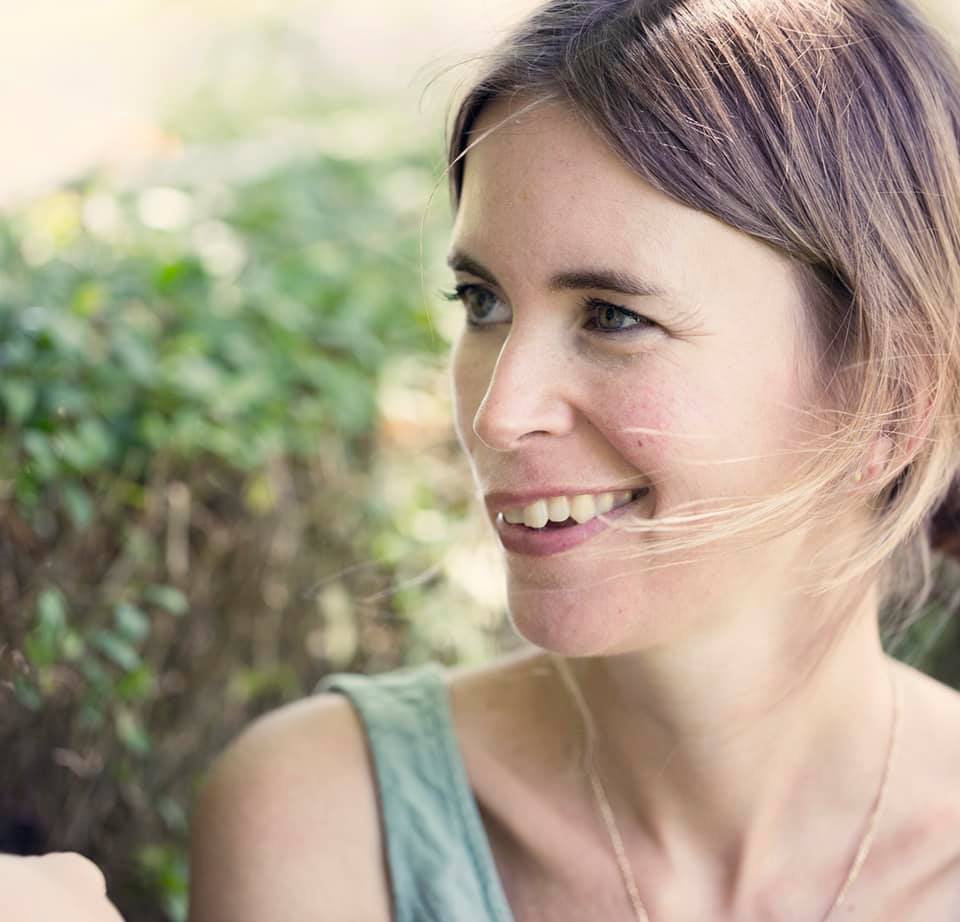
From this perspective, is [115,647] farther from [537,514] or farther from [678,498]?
[678,498]

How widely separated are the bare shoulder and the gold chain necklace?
1.14 feet

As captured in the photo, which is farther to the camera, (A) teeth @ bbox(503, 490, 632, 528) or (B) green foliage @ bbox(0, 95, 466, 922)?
(B) green foliage @ bbox(0, 95, 466, 922)

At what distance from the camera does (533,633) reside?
172 cm

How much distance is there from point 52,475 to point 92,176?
5.66 feet

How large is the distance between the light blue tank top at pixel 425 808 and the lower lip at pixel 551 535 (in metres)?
0.43

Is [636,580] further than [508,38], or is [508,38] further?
[508,38]

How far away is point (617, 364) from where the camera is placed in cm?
163

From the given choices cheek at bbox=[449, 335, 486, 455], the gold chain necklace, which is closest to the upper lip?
cheek at bbox=[449, 335, 486, 455]

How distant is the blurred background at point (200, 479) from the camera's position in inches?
87.6

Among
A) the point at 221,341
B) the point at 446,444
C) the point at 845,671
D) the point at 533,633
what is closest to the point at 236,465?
the point at 221,341

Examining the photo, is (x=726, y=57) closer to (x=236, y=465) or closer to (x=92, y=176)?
(x=236, y=465)

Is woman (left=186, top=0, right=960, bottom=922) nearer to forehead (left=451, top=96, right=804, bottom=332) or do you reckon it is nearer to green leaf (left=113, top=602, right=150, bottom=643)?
forehead (left=451, top=96, right=804, bottom=332)

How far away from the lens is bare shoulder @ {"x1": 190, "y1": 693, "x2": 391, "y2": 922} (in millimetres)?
1851

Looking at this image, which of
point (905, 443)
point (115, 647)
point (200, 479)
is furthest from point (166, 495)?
point (905, 443)
